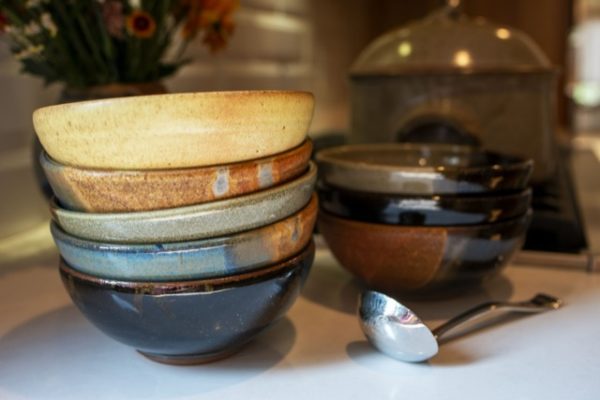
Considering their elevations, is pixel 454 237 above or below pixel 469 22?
below

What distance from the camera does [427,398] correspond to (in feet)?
1.11

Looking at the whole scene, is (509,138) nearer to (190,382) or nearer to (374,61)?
(374,61)

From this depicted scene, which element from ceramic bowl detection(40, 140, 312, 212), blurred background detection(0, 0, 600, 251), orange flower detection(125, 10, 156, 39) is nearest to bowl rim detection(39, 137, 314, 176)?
ceramic bowl detection(40, 140, 312, 212)

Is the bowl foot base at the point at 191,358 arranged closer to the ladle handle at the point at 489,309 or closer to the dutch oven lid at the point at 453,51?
the ladle handle at the point at 489,309

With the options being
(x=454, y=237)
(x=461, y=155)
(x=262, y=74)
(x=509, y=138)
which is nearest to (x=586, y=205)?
(x=509, y=138)

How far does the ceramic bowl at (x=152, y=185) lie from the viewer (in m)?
0.32

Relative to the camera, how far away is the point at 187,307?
335 mm

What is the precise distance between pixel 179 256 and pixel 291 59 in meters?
1.05

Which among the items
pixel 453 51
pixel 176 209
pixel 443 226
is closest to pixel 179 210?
pixel 176 209

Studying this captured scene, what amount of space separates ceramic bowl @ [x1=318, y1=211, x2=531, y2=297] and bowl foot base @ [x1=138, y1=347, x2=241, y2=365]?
13 centimetres

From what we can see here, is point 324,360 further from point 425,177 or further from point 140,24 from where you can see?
point 140,24

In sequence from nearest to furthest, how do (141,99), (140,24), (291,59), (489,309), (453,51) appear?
(141,99), (489,309), (140,24), (453,51), (291,59)

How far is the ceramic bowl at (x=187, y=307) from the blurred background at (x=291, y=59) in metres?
0.37

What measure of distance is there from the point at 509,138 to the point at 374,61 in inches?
7.8
